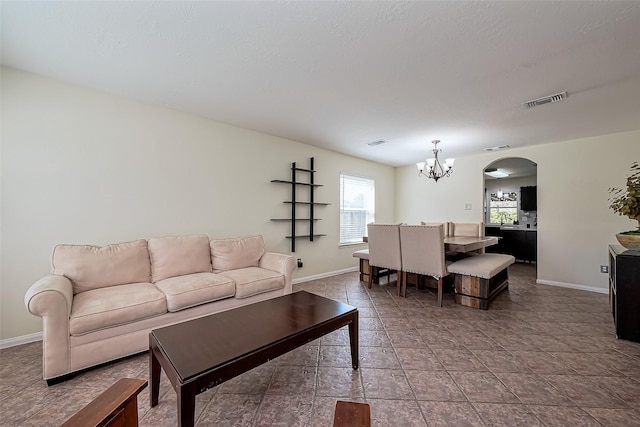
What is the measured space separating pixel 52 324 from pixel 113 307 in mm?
323

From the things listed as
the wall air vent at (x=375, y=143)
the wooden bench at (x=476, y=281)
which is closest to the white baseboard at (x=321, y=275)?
the wooden bench at (x=476, y=281)

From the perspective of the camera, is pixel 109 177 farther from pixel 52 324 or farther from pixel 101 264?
pixel 52 324

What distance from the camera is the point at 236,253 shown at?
3219mm

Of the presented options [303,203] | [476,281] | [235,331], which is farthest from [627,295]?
[303,203]

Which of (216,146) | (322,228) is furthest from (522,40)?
(322,228)

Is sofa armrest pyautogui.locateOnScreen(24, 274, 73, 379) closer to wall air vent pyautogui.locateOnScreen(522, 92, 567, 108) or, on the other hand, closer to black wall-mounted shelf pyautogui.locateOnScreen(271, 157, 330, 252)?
black wall-mounted shelf pyautogui.locateOnScreen(271, 157, 330, 252)

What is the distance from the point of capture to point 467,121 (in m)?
3.36

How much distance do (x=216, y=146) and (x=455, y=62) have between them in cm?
287

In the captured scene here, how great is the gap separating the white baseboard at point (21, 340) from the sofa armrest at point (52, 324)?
0.91m

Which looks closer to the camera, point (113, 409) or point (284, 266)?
point (113, 409)

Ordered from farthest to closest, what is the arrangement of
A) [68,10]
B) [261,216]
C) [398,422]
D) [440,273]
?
1. [261,216]
2. [440,273]
3. [68,10]
4. [398,422]

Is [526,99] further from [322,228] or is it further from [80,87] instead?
[80,87]

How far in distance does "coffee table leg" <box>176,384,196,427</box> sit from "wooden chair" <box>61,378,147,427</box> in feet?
0.57

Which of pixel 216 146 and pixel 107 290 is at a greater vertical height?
pixel 216 146
